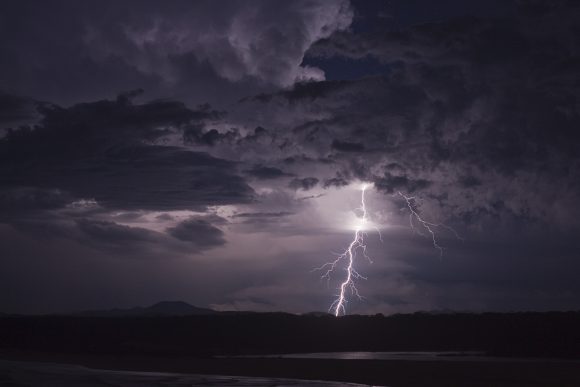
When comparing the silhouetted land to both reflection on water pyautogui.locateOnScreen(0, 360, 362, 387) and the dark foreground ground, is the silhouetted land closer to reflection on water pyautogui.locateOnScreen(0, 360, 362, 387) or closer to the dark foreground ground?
the dark foreground ground

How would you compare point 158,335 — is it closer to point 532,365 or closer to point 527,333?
point 527,333

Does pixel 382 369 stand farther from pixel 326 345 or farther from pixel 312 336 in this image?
pixel 312 336

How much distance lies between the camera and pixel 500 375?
3112 cm

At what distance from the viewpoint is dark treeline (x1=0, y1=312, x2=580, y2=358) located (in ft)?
178

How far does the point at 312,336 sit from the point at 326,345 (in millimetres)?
10007

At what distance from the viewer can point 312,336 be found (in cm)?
6988

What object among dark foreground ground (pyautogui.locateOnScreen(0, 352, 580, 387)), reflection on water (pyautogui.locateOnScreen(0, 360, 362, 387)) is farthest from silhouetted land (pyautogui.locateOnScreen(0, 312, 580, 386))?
reflection on water (pyautogui.locateOnScreen(0, 360, 362, 387))

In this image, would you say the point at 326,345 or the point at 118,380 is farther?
the point at 326,345

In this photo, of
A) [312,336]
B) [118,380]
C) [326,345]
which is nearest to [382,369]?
[118,380]

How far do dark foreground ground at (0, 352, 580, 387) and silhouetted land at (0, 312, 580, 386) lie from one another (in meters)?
0.05

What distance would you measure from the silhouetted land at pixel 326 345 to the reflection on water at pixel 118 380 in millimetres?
2706

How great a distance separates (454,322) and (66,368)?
160ft

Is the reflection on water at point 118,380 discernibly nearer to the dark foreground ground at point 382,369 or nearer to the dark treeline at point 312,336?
the dark foreground ground at point 382,369

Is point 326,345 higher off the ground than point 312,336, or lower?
lower
